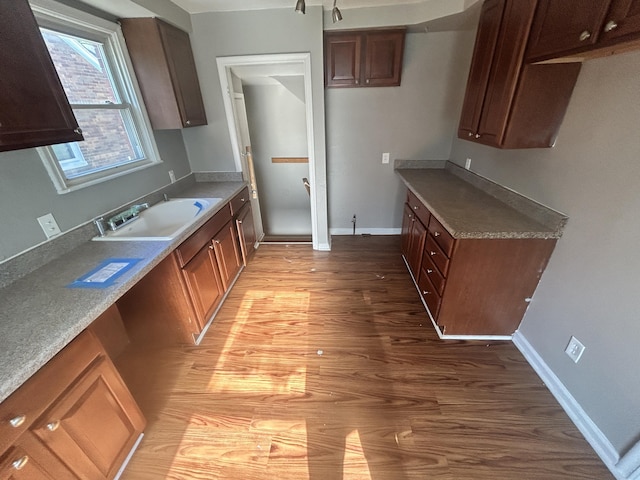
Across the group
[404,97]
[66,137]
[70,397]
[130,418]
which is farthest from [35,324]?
[404,97]

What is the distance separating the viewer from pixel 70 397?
989 millimetres

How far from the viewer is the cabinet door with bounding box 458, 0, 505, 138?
171 centimetres

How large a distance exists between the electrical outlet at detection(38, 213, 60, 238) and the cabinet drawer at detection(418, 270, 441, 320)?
2.45 metres

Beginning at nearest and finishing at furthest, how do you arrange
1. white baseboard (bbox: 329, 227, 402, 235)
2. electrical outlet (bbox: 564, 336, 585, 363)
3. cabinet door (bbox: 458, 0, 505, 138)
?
electrical outlet (bbox: 564, 336, 585, 363) < cabinet door (bbox: 458, 0, 505, 138) < white baseboard (bbox: 329, 227, 402, 235)

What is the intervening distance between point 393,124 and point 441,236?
5.55 ft

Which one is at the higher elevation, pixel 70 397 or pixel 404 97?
pixel 404 97

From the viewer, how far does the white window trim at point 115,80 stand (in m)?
1.49

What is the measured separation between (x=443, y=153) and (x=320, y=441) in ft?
9.96

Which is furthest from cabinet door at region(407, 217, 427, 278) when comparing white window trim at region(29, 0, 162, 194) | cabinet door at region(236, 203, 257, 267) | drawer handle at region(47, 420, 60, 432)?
white window trim at region(29, 0, 162, 194)

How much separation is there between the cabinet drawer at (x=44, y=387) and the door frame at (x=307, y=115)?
7.18 ft

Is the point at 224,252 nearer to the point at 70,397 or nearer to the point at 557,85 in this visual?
the point at 70,397

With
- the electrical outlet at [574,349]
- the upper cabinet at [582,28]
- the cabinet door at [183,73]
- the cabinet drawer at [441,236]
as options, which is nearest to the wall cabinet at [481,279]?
the cabinet drawer at [441,236]

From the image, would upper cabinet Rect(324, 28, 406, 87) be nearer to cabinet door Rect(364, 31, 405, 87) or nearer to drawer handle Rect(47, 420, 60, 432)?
cabinet door Rect(364, 31, 405, 87)

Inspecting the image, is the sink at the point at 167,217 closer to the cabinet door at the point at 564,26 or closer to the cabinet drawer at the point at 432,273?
the cabinet drawer at the point at 432,273
